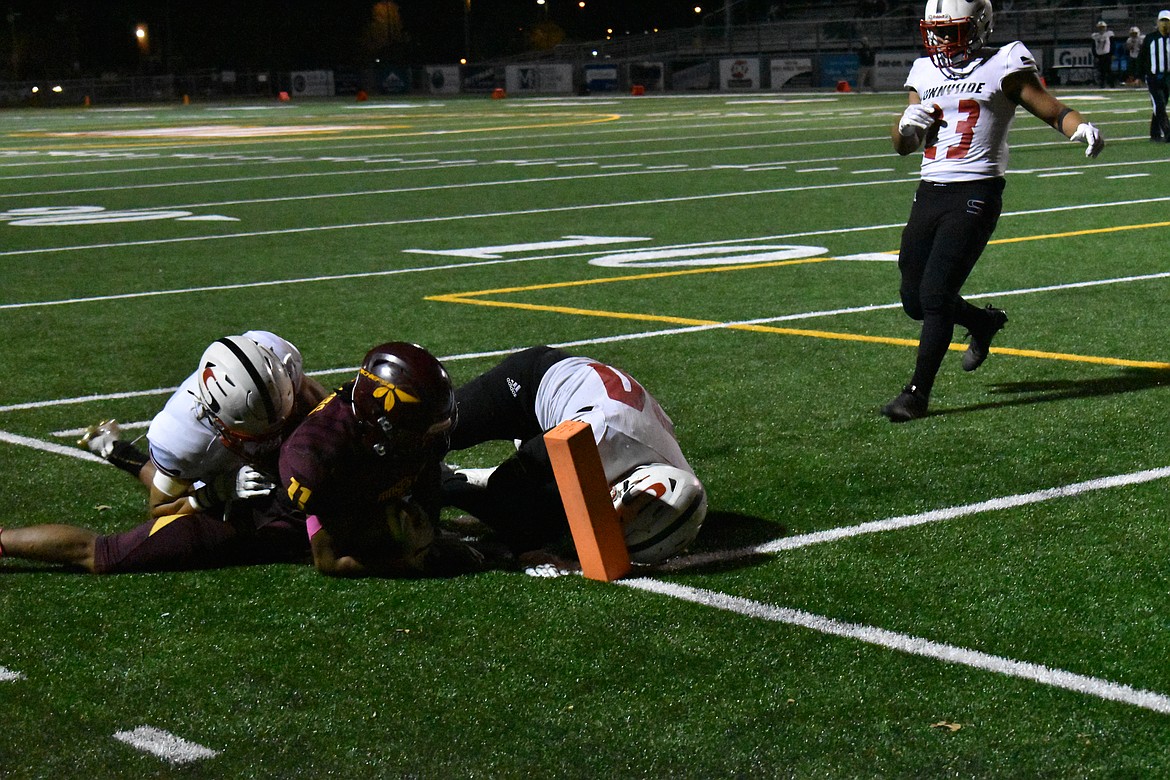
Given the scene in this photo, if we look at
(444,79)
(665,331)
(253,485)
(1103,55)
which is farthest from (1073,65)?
(253,485)

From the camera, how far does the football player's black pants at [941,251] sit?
7.49m

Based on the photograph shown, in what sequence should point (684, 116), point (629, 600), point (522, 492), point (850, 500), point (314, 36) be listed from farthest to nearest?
point (314, 36)
point (684, 116)
point (850, 500)
point (522, 492)
point (629, 600)

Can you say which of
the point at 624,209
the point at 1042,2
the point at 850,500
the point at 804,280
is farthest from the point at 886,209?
the point at 1042,2

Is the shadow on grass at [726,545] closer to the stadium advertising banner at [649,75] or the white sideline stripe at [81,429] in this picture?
the white sideline stripe at [81,429]

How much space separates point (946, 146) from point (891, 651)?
3.82 meters

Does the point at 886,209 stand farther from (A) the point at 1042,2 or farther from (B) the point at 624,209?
(A) the point at 1042,2

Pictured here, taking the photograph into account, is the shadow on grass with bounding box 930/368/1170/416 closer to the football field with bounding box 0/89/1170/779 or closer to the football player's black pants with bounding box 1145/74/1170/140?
the football field with bounding box 0/89/1170/779

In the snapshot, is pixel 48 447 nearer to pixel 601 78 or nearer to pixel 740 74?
pixel 740 74

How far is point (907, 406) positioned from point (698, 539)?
2.07 m

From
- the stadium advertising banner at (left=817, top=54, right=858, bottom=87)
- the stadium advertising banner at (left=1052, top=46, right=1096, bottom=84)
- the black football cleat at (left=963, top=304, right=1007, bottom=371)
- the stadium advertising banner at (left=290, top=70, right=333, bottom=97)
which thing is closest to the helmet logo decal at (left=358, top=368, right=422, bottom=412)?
the black football cleat at (left=963, top=304, right=1007, bottom=371)

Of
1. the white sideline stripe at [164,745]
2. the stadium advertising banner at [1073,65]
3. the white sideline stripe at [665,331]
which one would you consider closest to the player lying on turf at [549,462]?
the white sideline stripe at [164,745]

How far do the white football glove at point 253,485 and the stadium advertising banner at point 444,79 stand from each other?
63.6 meters

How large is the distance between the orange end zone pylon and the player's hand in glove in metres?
2.98

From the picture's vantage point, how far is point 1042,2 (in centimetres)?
5759
